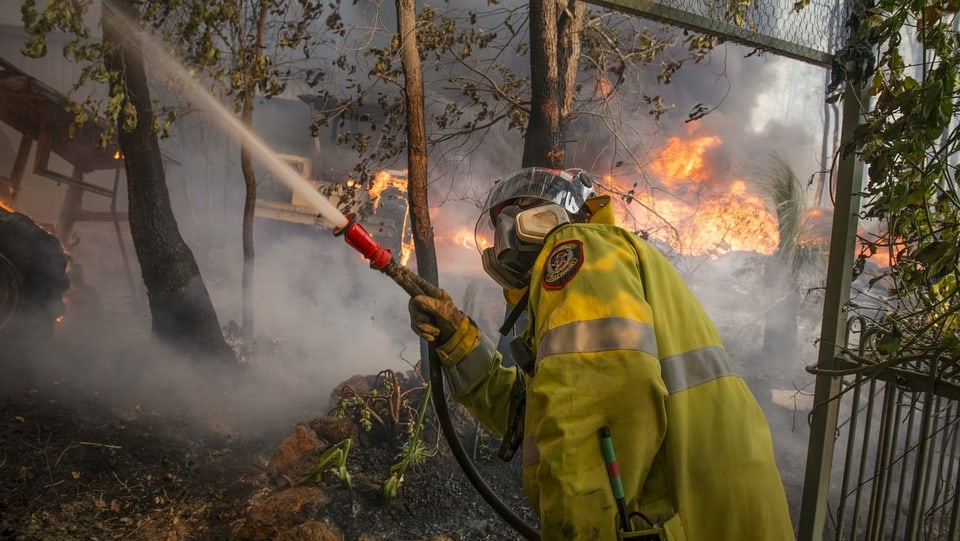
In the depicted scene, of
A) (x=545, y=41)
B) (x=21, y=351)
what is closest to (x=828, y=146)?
(x=545, y=41)

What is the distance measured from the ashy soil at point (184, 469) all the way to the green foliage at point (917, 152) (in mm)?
3193

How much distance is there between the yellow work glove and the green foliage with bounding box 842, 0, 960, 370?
187 centimetres

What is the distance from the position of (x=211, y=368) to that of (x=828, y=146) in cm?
1546

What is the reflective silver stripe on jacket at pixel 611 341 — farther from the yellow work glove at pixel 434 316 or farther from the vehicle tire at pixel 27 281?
the vehicle tire at pixel 27 281

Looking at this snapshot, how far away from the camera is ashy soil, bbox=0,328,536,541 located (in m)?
3.84

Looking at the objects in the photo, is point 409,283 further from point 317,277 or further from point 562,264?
point 317,277

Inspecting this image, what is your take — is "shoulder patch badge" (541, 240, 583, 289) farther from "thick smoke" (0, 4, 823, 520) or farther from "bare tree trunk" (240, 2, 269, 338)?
"bare tree trunk" (240, 2, 269, 338)

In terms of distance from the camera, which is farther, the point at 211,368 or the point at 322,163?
the point at 322,163

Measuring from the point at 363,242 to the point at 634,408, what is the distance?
1.31 m

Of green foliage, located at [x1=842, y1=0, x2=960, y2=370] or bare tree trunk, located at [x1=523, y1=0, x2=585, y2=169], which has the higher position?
bare tree trunk, located at [x1=523, y1=0, x2=585, y2=169]

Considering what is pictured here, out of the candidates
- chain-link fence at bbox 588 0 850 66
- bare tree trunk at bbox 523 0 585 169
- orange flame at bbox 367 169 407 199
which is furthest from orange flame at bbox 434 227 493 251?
chain-link fence at bbox 588 0 850 66

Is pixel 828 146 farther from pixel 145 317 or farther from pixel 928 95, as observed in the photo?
pixel 145 317

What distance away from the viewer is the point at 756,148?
1316cm

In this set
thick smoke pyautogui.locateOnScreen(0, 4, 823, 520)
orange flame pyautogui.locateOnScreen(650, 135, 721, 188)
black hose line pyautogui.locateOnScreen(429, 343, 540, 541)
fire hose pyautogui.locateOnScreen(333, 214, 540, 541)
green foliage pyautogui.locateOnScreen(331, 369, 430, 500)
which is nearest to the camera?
fire hose pyautogui.locateOnScreen(333, 214, 540, 541)
